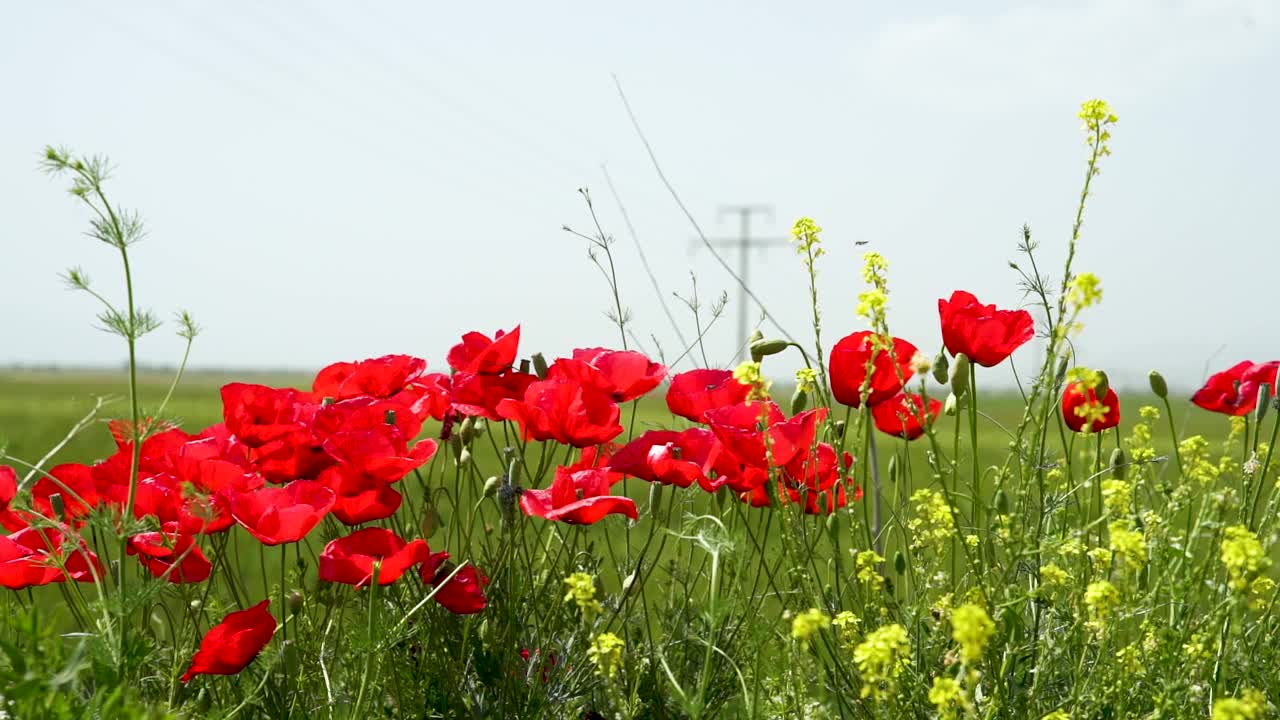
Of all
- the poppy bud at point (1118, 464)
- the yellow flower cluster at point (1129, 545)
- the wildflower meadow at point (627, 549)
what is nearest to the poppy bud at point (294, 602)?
the wildflower meadow at point (627, 549)

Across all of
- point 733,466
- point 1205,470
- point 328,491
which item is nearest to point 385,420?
point 328,491

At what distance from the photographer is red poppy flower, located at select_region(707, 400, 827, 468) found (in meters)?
1.74

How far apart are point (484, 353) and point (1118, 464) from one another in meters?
1.28

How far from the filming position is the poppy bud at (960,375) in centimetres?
186

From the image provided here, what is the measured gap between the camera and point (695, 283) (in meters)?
2.75

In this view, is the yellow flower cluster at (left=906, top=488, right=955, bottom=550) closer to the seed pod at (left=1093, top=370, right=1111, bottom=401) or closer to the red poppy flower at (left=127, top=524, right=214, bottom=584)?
the seed pod at (left=1093, top=370, right=1111, bottom=401)

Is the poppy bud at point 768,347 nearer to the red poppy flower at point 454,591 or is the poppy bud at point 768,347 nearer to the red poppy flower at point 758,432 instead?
the red poppy flower at point 758,432

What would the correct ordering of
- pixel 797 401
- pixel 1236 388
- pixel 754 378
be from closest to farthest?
pixel 754 378
pixel 797 401
pixel 1236 388

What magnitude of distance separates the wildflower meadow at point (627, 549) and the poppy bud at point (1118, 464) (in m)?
0.01

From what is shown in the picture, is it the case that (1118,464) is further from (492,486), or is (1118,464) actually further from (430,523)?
(430,523)

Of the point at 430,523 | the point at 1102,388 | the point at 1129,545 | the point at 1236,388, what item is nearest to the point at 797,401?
the point at 1102,388

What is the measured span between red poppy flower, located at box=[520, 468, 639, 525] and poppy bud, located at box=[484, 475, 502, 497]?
15 cm

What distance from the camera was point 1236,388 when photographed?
2.59 meters

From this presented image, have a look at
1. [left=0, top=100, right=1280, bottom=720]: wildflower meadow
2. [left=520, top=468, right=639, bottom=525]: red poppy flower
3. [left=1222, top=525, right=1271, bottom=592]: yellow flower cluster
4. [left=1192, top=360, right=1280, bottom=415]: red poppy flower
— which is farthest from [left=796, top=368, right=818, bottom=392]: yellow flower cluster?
[left=1192, top=360, right=1280, bottom=415]: red poppy flower
